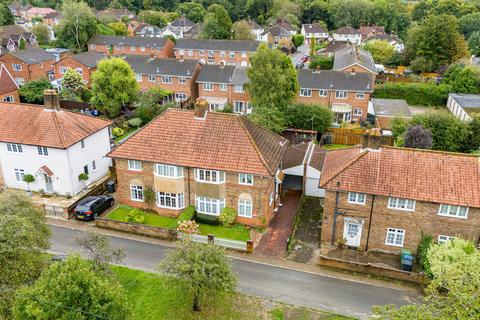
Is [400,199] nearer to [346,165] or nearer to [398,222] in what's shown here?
[398,222]

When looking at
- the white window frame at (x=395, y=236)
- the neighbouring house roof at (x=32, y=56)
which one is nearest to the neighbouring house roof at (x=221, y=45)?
the neighbouring house roof at (x=32, y=56)

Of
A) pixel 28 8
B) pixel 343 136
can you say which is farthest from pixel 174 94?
pixel 28 8

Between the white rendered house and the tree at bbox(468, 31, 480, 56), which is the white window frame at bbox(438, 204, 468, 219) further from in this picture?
the tree at bbox(468, 31, 480, 56)

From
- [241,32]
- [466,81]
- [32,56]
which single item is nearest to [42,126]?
[32,56]

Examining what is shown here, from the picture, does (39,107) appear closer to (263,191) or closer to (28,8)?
(263,191)

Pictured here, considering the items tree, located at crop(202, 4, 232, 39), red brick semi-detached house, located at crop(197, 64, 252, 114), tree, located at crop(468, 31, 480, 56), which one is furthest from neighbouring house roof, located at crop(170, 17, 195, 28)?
tree, located at crop(468, 31, 480, 56)

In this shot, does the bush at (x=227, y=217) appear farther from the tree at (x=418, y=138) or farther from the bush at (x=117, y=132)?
the bush at (x=117, y=132)
